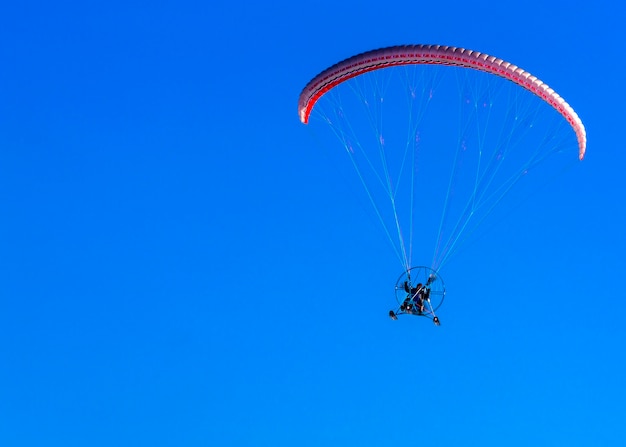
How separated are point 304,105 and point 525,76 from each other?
8.20m

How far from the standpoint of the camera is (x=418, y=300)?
44.9m

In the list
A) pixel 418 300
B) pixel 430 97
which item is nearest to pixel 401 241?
pixel 418 300

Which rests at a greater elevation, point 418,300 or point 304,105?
point 304,105

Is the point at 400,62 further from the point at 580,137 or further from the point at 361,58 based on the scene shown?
the point at 580,137

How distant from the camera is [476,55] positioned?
43.5 meters

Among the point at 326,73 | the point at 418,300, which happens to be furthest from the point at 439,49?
the point at 418,300

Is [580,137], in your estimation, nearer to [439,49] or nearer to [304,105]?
[439,49]

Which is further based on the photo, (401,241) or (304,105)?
(304,105)

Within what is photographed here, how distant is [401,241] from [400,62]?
609 centimetres

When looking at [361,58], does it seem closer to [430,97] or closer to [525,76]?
[430,97]

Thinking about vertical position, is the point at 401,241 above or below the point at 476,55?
below

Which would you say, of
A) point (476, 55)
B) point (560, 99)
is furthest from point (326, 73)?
point (560, 99)

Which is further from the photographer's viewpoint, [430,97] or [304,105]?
[304,105]

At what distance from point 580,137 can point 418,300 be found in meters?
8.32
